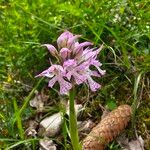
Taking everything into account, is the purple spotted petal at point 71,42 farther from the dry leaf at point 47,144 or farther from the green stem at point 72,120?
the dry leaf at point 47,144

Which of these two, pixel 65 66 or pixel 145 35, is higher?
pixel 65 66

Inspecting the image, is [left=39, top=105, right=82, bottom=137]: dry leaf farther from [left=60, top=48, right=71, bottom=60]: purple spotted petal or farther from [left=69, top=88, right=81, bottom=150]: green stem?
[left=60, top=48, right=71, bottom=60]: purple spotted petal

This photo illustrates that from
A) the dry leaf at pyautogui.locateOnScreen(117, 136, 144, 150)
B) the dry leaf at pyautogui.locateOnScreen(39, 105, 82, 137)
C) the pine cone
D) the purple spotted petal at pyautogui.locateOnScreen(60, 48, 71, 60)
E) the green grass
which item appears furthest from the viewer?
the green grass

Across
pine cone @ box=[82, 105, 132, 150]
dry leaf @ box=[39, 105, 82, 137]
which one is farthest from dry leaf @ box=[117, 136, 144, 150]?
dry leaf @ box=[39, 105, 82, 137]

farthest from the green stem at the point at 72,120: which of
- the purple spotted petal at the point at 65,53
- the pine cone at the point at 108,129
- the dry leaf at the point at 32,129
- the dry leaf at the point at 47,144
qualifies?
the dry leaf at the point at 32,129

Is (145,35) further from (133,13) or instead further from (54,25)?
(54,25)

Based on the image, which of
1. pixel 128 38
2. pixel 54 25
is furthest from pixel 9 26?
pixel 128 38
